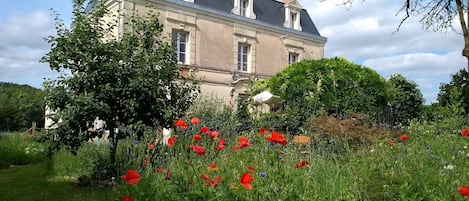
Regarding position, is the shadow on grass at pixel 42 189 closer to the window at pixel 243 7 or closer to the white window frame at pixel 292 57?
the window at pixel 243 7

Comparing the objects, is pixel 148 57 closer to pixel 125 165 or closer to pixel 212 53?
pixel 125 165

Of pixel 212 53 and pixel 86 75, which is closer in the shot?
pixel 86 75

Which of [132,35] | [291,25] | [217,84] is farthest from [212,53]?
[132,35]

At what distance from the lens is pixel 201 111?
30.2 feet

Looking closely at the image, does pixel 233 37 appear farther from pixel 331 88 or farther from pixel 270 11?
pixel 331 88

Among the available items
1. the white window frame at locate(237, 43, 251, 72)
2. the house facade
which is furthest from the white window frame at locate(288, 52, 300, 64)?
the white window frame at locate(237, 43, 251, 72)

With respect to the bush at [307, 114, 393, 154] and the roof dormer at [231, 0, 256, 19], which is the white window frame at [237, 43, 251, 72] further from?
the bush at [307, 114, 393, 154]

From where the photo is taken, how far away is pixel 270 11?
66.4 feet

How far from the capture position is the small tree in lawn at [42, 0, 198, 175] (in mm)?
5496

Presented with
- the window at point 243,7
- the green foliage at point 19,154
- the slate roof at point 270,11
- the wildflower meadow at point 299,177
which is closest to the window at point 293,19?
the slate roof at point 270,11

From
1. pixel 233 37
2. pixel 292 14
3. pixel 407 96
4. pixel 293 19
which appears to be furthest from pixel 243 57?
pixel 407 96

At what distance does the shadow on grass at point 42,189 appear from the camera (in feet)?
16.0

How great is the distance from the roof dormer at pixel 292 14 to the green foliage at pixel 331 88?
872 cm

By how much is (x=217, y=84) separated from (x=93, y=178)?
Answer: 11.7 meters
